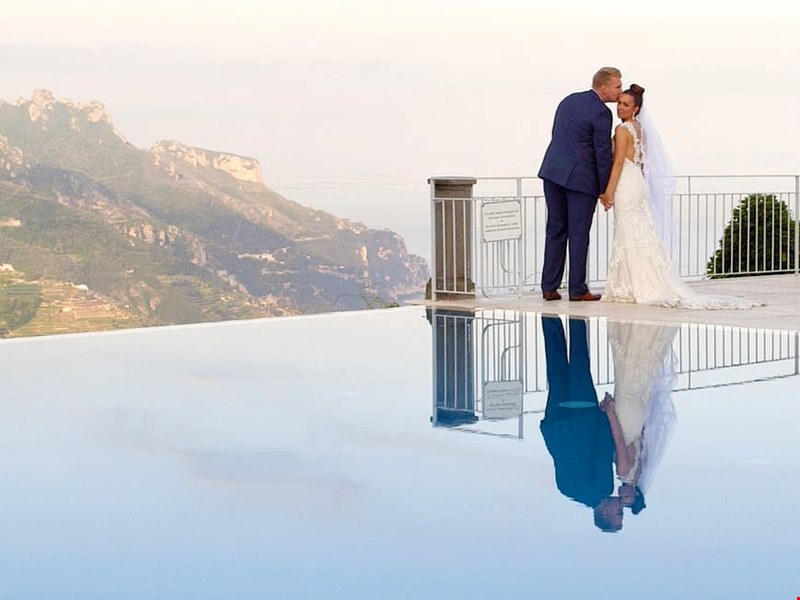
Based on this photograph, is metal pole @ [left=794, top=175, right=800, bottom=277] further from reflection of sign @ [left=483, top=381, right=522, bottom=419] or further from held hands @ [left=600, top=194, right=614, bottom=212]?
reflection of sign @ [left=483, top=381, right=522, bottom=419]

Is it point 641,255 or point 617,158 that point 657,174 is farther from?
point 641,255

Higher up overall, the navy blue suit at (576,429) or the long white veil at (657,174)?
the long white veil at (657,174)

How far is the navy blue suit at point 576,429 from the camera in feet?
16.0

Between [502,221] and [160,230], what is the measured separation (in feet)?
112

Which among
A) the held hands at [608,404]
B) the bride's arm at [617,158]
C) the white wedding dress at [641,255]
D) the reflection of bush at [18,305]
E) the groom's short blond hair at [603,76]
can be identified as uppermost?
the groom's short blond hair at [603,76]

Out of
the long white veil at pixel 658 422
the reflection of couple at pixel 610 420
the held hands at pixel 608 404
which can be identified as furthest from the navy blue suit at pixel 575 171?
the held hands at pixel 608 404

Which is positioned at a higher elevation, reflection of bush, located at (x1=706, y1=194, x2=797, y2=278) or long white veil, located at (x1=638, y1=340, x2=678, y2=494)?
reflection of bush, located at (x1=706, y1=194, x2=797, y2=278)

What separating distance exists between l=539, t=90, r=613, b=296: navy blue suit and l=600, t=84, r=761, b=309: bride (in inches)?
6.3

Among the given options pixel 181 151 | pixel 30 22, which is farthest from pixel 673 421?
pixel 181 151

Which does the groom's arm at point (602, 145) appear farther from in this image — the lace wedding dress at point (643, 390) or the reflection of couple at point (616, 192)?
the lace wedding dress at point (643, 390)

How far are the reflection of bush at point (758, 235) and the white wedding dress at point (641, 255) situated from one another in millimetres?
4409

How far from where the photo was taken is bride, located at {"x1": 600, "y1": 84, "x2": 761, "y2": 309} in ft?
35.7

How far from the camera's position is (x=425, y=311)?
11.6 m

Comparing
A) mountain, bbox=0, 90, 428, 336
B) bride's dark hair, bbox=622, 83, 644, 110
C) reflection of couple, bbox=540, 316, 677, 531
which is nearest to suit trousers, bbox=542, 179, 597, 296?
bride's dark hair, bbox=622, 83, 644, 110
